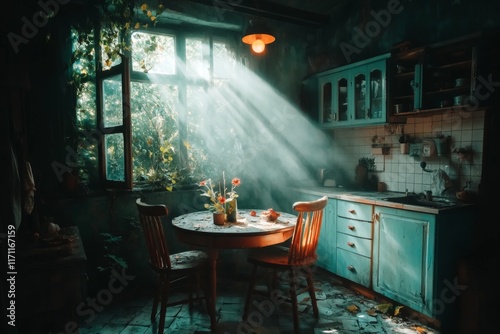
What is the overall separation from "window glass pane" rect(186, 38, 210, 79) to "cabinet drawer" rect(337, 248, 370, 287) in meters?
2.71

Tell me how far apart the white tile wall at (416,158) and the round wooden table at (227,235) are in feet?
5.28

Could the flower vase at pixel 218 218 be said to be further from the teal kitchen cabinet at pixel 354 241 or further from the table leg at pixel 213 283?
the teal kitchen cabinet at pixel 354 241

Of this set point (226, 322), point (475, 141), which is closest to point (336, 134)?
point (475, 141)

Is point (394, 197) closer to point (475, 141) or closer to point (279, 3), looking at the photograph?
point (475, 141)

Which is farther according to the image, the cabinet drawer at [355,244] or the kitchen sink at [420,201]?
the cabinet drawer at [355,244]

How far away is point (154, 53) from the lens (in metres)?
3.87

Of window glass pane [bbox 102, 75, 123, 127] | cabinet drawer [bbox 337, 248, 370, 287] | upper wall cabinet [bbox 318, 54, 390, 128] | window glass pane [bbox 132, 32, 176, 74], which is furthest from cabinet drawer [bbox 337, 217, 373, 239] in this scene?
window glass pane [bbox 132, 32, 176, 74]

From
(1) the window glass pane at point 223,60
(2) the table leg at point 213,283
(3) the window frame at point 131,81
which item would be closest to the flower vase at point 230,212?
(2) the table leg at point 213,283

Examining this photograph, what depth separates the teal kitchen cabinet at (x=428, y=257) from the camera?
8.73 feet

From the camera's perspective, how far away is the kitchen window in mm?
3348

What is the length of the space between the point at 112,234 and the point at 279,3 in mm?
3354

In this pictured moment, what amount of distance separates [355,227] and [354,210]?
0.18 metres

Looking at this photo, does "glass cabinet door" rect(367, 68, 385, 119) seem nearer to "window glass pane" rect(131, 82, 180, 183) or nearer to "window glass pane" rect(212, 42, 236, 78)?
"window glass pane" rect(212, 42, 236, 78)

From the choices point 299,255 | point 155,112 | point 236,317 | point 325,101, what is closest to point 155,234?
point 236,317
